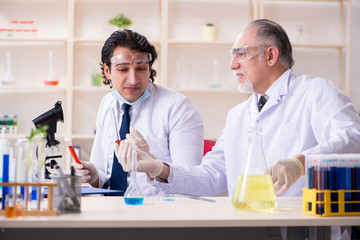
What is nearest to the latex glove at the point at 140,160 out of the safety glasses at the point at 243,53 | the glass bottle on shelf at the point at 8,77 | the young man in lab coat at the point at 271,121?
the young man in lab coat at the point at 271,121

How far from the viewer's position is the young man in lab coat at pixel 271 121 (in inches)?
73.9

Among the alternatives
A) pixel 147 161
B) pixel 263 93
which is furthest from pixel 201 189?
pixel 263 93

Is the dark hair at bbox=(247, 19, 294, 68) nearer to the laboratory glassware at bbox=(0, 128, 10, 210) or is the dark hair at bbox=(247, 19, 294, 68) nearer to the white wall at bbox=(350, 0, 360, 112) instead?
the laboratory glassware at bbox=(0, 128, 10, 210)

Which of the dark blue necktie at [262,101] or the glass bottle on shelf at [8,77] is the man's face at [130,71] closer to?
the dark blue necktie at [262,101]

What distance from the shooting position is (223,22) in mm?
5078

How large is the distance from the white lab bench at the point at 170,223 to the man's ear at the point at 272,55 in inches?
35.3

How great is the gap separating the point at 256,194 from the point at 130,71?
4.44ft

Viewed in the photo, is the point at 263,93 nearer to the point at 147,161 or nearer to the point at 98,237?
the point at 147,161

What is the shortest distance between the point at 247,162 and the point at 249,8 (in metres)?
3.85

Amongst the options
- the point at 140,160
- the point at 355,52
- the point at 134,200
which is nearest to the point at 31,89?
the point at 355,52

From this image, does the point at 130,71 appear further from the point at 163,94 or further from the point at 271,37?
the point at 271,37

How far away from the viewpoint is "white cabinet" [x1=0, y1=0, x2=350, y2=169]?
4.98m

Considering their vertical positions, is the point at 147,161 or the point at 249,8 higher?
the point at 249,8

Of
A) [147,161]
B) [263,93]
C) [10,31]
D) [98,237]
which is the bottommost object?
[98,237]
